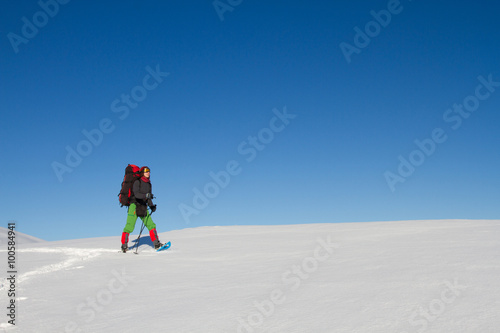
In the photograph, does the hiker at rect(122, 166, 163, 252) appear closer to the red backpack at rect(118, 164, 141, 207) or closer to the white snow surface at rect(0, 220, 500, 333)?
the red backpack at rect(118, 164, 141, 207)

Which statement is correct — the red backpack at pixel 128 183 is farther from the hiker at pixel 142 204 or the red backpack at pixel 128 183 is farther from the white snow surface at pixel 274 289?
the white snow surface at pixel 274 289

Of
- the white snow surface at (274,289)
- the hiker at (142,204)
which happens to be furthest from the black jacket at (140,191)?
the white snow surface at (274,289)

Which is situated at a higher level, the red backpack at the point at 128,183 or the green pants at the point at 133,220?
the red backpack at the point at 128,183

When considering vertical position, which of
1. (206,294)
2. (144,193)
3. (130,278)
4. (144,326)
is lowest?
(144,326)

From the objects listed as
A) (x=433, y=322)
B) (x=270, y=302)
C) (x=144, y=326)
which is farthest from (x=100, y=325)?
(x=433, y=322)

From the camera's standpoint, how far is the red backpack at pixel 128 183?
846 cm

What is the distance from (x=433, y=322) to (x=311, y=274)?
6.80 feet

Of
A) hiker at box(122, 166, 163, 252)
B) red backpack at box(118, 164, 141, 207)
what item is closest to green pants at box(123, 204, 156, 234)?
hiker at box(122, 166, 163, 252)

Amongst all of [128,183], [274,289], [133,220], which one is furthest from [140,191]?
[274,289]

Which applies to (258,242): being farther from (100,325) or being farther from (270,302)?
(100,325)

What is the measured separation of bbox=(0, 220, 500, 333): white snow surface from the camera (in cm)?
324

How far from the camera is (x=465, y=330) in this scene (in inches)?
108

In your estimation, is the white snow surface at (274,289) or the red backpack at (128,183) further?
the red backpack at (128,183)

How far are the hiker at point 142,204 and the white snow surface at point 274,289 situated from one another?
41.7 inches
